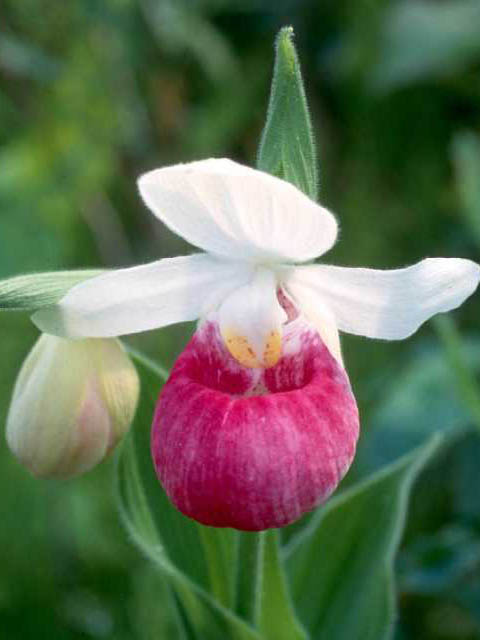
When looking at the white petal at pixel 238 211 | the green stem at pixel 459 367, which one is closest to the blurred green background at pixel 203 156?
the green stem at pixel 459 367

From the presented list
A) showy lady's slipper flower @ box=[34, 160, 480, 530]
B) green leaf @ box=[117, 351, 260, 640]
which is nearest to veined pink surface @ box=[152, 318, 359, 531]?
showy lady's slipper flower @ box=[34, 160, 480, 530]

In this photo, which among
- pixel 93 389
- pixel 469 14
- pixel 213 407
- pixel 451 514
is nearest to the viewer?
pixel 213 407

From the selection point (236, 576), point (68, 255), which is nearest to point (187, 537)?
point (236, 576)

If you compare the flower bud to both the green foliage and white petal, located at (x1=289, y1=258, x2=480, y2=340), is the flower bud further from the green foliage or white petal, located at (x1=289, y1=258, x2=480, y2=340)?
the green foliage

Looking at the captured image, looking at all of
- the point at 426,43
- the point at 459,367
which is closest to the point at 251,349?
the point at 459,367

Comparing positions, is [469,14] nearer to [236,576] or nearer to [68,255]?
[68,255]

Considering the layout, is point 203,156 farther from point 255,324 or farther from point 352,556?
point 255,324
